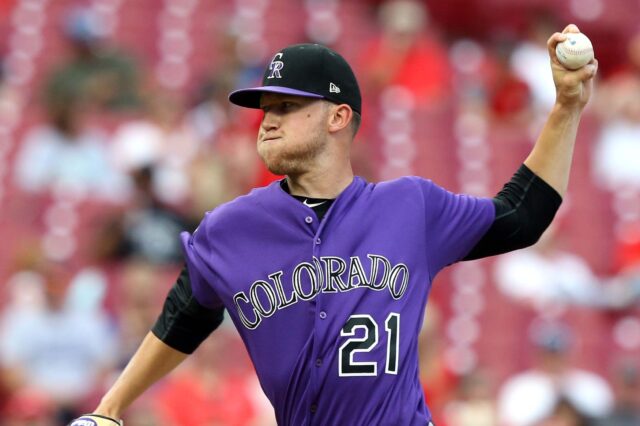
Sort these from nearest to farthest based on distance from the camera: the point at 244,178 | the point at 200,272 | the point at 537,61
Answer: the point at 200,272
the point at 244,178
the point at 537,61

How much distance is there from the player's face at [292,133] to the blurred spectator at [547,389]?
4.42 metres

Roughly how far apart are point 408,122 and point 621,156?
5.87 ft

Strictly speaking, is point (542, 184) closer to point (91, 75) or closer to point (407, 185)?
point (407, 185)

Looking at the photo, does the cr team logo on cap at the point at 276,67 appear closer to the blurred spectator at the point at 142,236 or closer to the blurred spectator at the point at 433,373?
the blurred spectator at the point at 433,373

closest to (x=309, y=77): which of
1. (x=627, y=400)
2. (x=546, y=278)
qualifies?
(x=627, y=400)

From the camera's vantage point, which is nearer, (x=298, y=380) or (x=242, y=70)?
(x=298, y=380)

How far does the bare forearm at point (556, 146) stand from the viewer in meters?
3.82

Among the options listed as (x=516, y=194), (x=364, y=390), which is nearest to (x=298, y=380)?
(x=364, y=390)

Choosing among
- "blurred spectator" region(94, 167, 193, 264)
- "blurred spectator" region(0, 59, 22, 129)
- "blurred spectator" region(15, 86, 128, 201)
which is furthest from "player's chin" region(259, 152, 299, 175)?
"blurred spectator" region(0, 59, 22, 129)

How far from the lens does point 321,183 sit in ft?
12.5

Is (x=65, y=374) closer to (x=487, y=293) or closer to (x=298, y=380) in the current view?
(x=487, y=293)

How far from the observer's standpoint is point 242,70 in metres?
10.4

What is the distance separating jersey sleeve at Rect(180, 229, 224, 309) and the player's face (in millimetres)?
317

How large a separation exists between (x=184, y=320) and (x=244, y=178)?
488 centimetres
